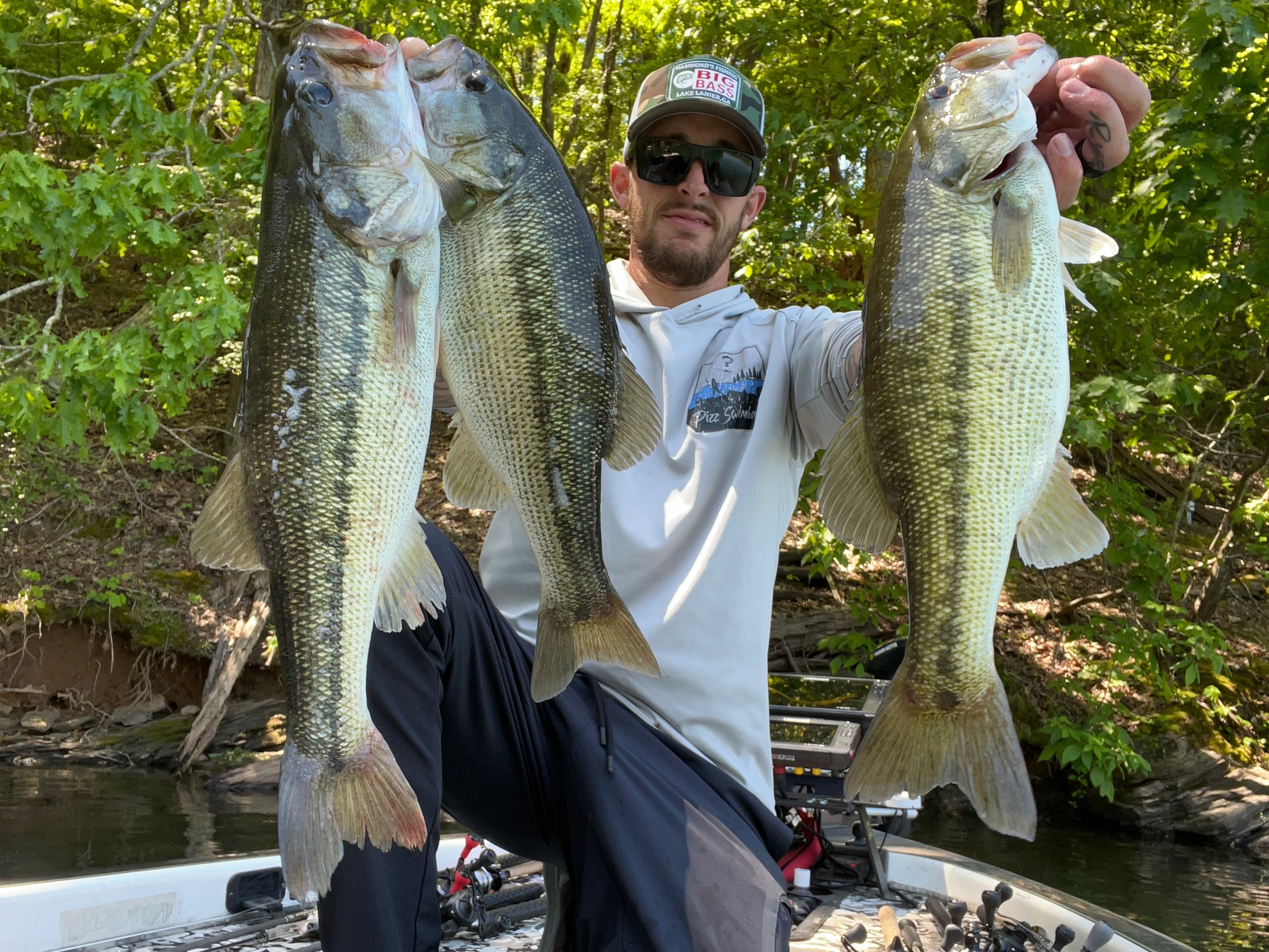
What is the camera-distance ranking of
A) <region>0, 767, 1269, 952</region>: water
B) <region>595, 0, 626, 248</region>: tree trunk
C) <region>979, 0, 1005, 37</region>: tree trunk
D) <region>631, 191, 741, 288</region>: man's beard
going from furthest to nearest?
1. <region>595, 0, 626, 248</region>: tree trunk
2. <region>979, 0, 1005, 37</region>: tree trunk
3. <region>0, 767, 1269, 952</region>: water
4. <region>631, 191, 741, 288</region>: man's beard

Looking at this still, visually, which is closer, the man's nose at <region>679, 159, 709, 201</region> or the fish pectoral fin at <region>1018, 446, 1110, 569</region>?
the fish pectoral fin at <region>1018, 446, 1110, 569</region>

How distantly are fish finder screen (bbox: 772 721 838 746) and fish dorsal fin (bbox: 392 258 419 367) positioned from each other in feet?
10.3

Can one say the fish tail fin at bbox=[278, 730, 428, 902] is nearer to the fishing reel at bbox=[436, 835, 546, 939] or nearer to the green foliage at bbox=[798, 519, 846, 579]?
the fishing reel at bbox=[436, 835, 546, 939]

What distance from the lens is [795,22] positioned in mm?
11148

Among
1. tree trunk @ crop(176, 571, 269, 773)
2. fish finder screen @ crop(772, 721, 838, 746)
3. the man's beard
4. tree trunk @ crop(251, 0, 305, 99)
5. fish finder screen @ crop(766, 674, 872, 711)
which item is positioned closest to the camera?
the man's beard

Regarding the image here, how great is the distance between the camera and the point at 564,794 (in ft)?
9.25

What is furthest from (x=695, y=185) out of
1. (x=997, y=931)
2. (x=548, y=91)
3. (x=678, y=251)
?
(x=548, y=91)

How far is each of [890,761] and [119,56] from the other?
13.9 m

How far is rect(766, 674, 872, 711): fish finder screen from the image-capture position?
5.29m

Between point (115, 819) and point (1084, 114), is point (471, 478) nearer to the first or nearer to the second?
point (1084, 114)

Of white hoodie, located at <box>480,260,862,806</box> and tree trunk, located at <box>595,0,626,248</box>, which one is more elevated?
tree trunk, located at <box>595,0,626,248</box>

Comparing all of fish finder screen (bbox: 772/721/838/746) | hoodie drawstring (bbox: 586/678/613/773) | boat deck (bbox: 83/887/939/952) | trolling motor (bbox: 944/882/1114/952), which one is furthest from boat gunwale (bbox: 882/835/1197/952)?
hoodie drawstring (bbox: 586/678/613/773)

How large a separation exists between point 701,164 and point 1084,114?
1206 mm

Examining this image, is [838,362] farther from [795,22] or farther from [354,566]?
[795,22]
